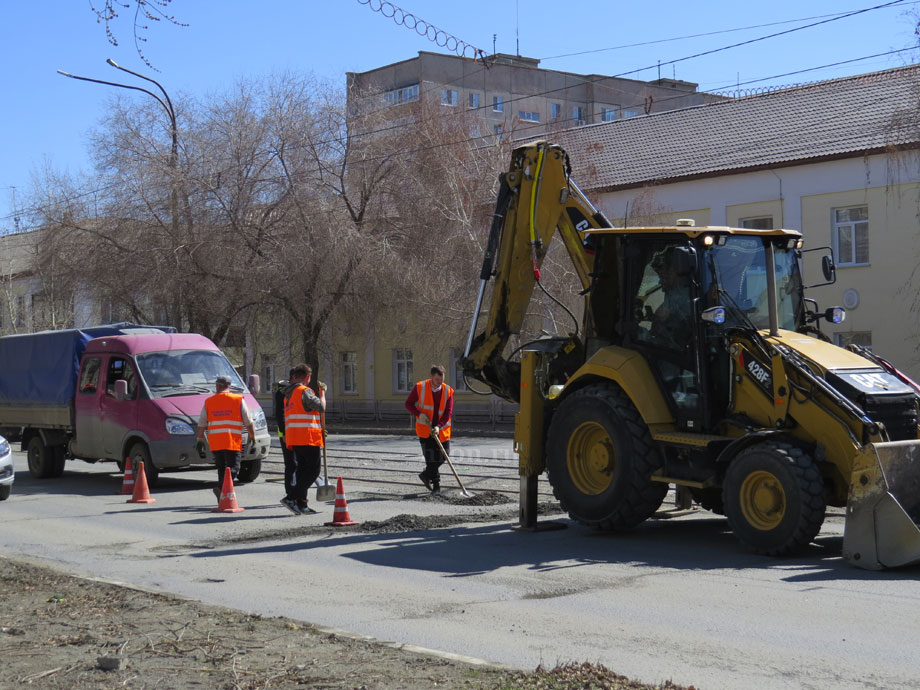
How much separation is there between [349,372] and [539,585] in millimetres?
37469

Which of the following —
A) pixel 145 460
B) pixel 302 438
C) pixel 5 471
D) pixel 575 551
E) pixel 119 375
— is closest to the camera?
pixel 575 551

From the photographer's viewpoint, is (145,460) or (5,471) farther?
(145,460)

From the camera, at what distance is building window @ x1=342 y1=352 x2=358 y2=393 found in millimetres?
45281

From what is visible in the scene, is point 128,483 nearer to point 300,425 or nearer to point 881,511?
point 300,425

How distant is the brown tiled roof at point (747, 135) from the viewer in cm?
3073

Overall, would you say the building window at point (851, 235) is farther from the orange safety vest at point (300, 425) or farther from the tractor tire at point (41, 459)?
the orange safety vest at point (300, 425)

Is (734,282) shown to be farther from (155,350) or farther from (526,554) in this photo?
(155,350)

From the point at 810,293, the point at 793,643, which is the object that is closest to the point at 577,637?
the point at 793,643

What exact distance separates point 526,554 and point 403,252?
2259 cm

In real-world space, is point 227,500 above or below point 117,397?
below

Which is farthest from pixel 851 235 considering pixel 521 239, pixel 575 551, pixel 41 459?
pixel 575 551

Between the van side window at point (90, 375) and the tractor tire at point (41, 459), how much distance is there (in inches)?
64.3

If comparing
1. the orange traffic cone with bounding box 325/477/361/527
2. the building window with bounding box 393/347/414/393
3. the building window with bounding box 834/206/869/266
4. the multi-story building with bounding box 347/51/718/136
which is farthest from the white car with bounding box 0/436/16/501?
the multi-story building with bounding box 347/51/718/136

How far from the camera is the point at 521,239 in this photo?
12062 millimetres
